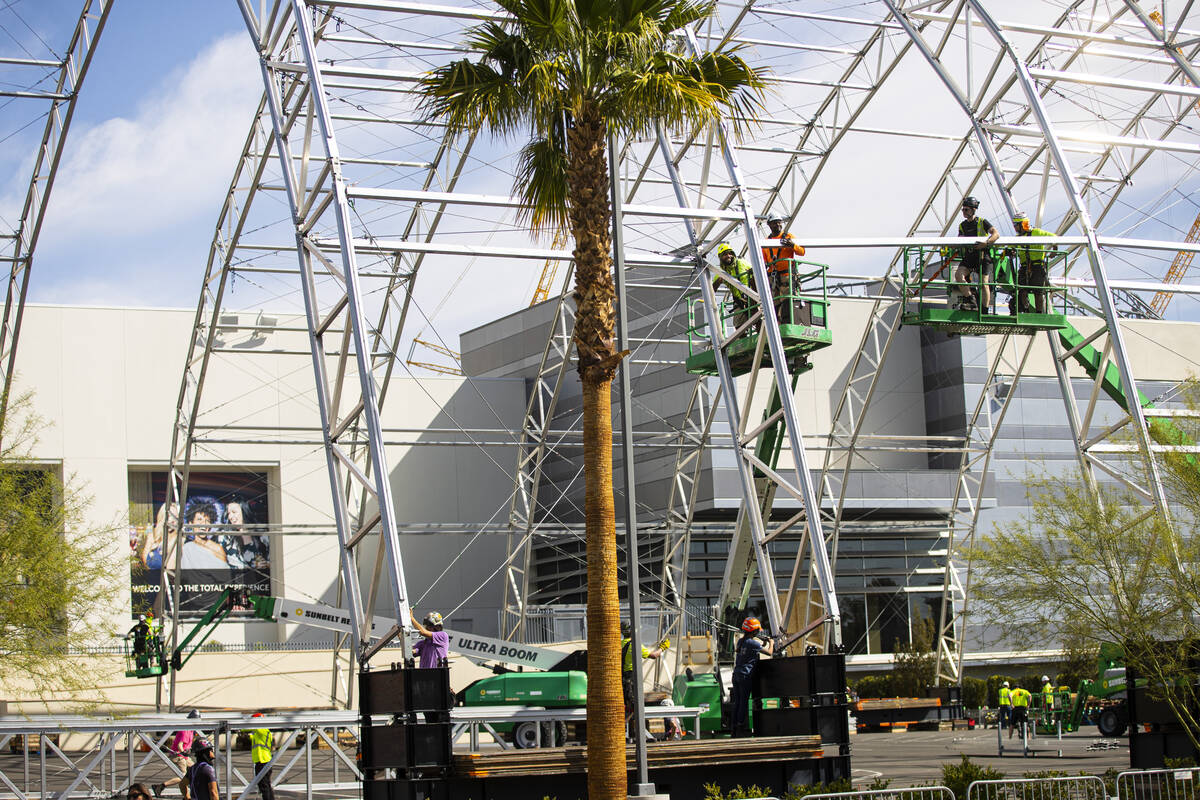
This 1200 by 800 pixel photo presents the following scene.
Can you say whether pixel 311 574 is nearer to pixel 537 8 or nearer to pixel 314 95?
pixel 314 95

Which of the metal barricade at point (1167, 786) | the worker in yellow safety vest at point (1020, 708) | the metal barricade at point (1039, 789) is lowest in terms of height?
the worker in yellow safety vest at point (1020, 708)

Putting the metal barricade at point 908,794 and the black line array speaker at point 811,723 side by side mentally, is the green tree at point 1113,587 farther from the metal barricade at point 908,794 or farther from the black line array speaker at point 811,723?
the metal barricade at point 908,794

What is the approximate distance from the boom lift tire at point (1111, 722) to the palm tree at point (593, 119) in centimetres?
2216

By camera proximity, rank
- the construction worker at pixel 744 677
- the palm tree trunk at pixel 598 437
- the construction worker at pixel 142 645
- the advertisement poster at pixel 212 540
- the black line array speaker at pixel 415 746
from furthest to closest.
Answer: the advertisement poster at pixel 212 540
the construction worker at pixel 142 645
the construction worker at pixel 744 677
the black line array speaker at pixel 415 746
the palm tree trunk at pixel 598 437

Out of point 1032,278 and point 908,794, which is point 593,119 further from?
point 1032,278

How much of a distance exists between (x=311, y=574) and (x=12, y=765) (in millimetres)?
20817

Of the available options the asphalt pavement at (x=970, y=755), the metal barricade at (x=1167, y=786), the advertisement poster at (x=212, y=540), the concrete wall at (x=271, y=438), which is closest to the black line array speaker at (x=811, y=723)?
the asphalt pavement at (x=970, y=755)


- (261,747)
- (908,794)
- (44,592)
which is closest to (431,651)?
(44,592)

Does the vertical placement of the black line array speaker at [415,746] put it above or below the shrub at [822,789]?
above

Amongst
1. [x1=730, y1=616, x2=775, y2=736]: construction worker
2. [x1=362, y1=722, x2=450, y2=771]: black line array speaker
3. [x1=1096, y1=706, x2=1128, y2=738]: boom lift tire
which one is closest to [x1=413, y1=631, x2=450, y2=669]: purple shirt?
[x1=362, y1=722, x2=450, y2=771]: black line array speaker

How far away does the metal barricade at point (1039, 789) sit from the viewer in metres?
16.2

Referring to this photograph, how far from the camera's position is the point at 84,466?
51469 millimetres

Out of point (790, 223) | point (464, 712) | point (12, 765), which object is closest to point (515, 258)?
point (464, 712)

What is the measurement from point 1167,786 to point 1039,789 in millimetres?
1923
